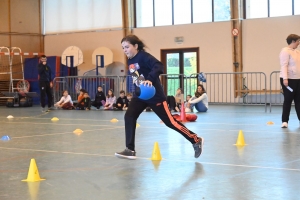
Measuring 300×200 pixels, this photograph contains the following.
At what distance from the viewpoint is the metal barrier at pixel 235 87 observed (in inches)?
809

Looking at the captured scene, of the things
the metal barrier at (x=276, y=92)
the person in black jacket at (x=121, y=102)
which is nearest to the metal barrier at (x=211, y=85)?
the metal barrier at (x=276, y=92)

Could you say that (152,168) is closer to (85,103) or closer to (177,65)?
(85,103)

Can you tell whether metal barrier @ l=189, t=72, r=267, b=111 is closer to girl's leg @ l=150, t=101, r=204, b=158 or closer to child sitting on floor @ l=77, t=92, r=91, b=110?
child sitting on floor @ l=77, t=92, r=91, b=110

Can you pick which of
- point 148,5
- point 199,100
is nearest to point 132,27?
point 148,5

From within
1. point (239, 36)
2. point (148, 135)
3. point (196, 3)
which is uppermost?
point (196, 3)

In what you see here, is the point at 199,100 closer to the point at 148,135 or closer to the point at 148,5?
the point at 148,135

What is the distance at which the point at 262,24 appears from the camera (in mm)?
20625

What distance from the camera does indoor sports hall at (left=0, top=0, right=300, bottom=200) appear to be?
4.66 m

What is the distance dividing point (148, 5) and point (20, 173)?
63.1 ft

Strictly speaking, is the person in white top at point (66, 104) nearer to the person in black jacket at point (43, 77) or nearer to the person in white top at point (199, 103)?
the person in black jacket at point (43, 77)

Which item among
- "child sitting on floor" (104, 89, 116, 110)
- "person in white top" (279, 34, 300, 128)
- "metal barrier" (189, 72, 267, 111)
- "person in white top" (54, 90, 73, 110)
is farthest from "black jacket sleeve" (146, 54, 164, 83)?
"metal barrier" (189, 72, 267, 111)

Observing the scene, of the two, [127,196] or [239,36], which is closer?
[127,196]

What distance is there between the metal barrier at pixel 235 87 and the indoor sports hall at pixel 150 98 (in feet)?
0.14

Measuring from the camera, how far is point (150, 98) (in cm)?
591
